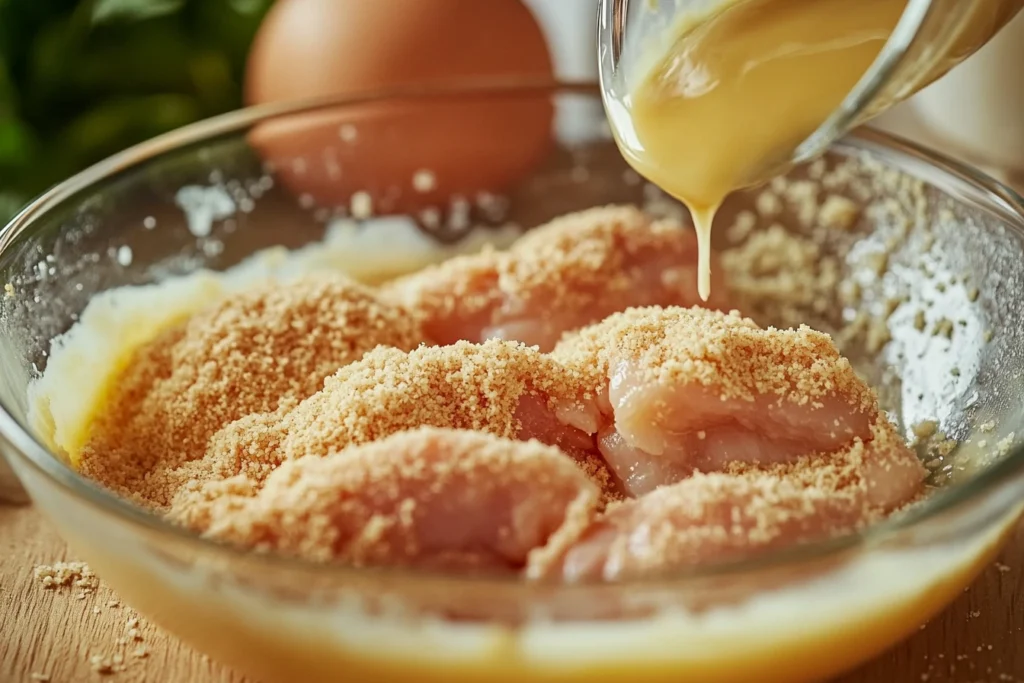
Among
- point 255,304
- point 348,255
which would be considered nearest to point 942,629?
point 255,304

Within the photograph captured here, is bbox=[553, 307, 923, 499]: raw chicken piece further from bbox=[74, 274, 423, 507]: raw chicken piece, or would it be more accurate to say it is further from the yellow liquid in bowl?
bbox=[74, 274, 423, 507]: raw chicken piece

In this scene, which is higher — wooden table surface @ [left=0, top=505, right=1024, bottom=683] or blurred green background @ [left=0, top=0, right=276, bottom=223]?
blurred green background @ [left=0, top=0, right=276, bottom=223]

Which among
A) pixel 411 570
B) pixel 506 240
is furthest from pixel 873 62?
pixel 411 570

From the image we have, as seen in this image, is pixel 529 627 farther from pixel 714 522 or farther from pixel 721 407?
pixel 721 407

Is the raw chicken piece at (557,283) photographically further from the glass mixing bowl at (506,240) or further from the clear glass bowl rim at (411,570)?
the clear glass bowl rim at (411,570)

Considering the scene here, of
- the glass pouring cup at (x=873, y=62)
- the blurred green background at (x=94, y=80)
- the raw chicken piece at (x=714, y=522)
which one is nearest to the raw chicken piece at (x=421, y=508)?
the raw chicken piece at (x=714, y=522)

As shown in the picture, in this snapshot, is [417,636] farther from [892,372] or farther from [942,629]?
[892,372]

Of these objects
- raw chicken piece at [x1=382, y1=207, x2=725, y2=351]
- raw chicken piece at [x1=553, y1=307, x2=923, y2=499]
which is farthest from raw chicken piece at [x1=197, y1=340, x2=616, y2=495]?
raw chicken piece at [x1=382, y1=207, x2=725, y2=351]
